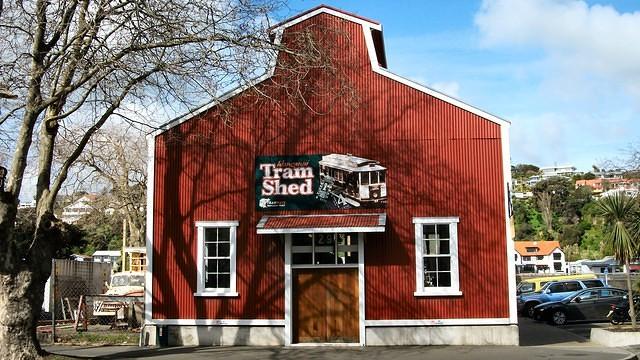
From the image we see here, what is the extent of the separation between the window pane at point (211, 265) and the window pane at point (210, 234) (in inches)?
23.0

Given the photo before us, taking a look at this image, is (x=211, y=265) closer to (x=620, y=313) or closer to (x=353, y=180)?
(x=353, y=180)

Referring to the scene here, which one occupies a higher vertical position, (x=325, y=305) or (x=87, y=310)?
(x=325, y=305)

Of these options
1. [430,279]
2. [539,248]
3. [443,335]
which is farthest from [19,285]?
[539,248]

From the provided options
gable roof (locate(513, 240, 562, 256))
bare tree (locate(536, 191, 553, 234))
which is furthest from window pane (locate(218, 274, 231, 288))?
bare tree (locate(536, 191, 553, 234))

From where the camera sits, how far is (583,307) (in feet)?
87.9

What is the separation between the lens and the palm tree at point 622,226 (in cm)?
1842

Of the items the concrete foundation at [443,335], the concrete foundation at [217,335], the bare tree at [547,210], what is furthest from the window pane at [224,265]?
the bare tree at [547,210]

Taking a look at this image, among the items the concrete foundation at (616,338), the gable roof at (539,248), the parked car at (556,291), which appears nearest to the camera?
the concrete foundation at (616,338)

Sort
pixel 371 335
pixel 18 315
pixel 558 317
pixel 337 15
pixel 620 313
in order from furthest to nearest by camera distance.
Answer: pixel 558 317 → pixel 620 313 → pixel 337 15 → pixel 371 335 → pixel 18 315

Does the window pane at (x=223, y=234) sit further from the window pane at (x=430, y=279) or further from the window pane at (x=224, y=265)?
the window pane at (x=430, y=279)

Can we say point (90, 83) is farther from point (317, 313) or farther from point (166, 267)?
point (317, 313)

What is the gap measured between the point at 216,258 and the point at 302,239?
7.65 feet

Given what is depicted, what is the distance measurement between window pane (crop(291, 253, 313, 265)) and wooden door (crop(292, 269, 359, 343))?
0.73ft

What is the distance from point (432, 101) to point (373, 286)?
507 centimetres
